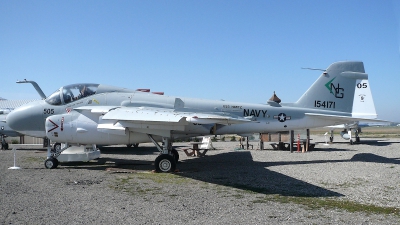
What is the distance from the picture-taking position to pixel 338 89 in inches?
526

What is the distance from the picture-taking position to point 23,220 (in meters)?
5.00

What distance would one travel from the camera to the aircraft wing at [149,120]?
9.45m

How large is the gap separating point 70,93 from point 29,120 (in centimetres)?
177

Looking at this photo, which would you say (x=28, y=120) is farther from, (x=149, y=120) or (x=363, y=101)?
(x=363, y=101)

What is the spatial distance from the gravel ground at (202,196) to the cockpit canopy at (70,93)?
2598 millimetres

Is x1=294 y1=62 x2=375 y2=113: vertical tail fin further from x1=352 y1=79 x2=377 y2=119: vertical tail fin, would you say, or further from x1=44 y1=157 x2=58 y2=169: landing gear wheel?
x1=44 y1=157 x2=58 y2=169: landing gear wheel

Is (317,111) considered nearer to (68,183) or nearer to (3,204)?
(68,183)

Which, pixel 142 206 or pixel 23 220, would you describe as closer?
pixel 23 220

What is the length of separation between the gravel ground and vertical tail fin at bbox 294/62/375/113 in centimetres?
328

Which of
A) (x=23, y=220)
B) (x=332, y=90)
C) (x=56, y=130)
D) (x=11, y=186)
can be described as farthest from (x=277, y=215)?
(x=332, y=90)

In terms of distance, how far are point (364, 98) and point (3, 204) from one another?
1279 cm

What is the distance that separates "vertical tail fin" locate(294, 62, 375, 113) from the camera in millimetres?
13273

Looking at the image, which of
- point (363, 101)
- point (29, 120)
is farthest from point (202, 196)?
point (363, 101)

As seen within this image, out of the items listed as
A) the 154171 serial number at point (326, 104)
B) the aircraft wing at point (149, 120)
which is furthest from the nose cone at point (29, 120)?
the 154171 serial number at point (326, 104)
